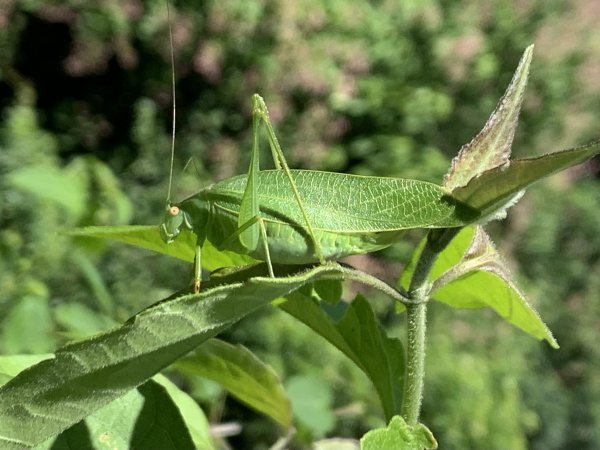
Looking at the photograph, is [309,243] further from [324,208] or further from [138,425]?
[138,425]

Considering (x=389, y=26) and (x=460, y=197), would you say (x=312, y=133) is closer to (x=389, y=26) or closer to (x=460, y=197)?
(x=389, y=26)

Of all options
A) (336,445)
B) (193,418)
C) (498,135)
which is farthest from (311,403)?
(498,135)

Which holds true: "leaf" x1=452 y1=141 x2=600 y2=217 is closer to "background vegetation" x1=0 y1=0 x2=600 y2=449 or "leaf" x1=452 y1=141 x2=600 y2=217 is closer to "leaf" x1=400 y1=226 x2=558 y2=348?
"leaf" x1=400 y1=226 x2=558 y2=348

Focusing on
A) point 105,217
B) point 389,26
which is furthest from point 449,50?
point 105,217

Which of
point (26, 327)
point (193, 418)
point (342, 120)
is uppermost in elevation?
point (193, 418)

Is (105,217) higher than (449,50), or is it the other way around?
(449,50)

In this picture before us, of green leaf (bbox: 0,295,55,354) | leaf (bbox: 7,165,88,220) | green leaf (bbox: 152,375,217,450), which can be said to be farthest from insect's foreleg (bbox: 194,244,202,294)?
leaf (bbox: 7,165,88,220)

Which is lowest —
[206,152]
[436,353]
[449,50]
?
[436,353]
